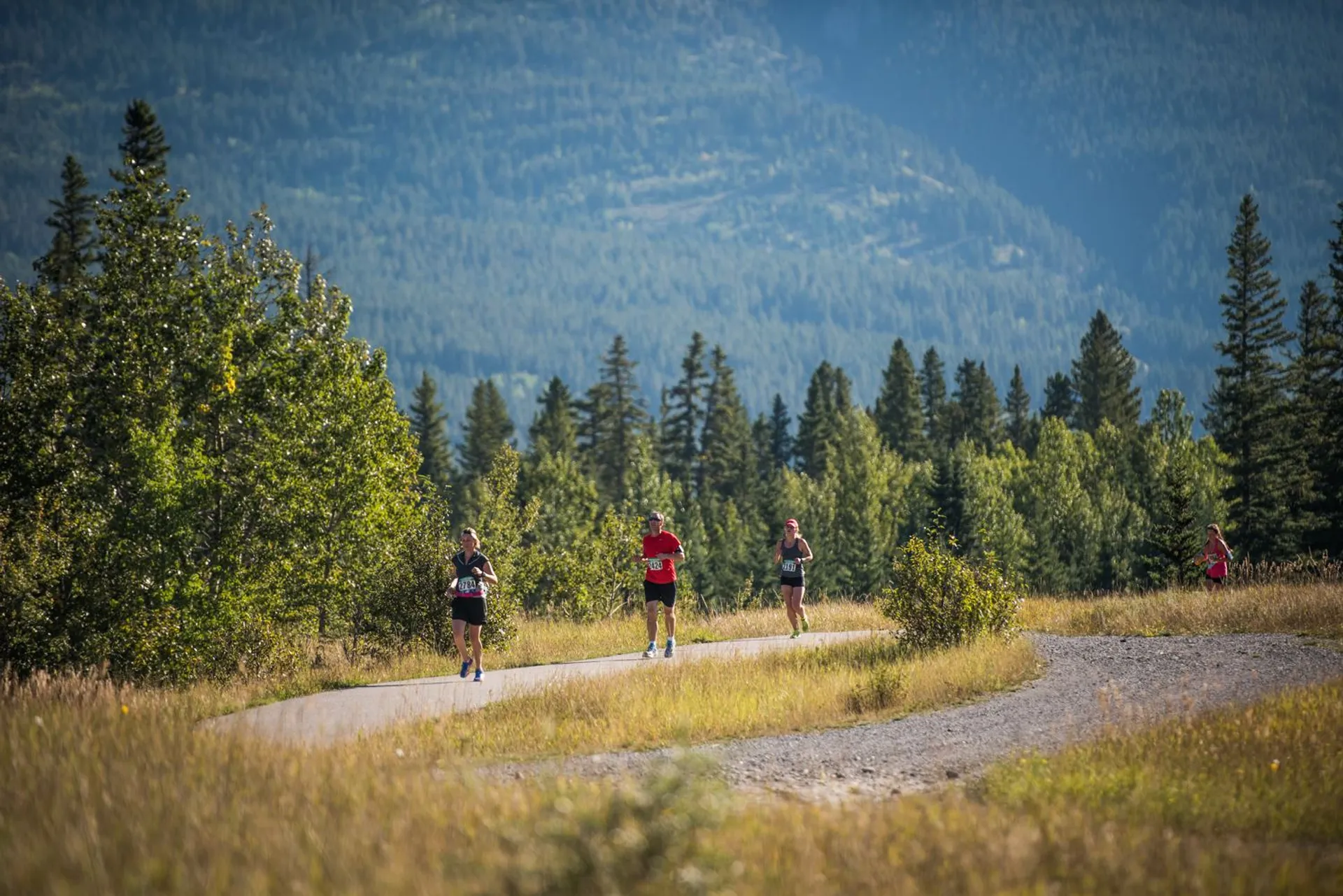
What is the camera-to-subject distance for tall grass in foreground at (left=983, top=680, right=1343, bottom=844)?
727 cm

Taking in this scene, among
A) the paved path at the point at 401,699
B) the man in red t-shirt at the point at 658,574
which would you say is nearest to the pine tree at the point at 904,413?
the man in red t-shirt at the point at 658,574

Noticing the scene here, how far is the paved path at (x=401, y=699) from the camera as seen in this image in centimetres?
1086

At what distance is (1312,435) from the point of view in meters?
45.7

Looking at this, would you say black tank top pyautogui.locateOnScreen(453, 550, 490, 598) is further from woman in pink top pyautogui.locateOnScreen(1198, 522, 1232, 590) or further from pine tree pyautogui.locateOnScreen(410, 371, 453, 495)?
pine tree pyautogui.locateOnScreen(410, 371, 453, 495)

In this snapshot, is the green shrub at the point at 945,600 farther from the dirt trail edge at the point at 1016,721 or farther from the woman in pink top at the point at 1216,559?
the woman in pink top at the point at 1216,559

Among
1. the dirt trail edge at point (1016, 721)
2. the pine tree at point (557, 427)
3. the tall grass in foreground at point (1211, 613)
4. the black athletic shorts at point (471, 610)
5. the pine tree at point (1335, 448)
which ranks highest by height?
the pine tree at point (557, 427)

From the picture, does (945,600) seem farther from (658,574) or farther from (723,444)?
(723,444)

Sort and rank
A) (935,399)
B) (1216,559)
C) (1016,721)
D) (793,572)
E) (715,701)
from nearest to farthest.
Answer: (1016,721) < (715,701) < (793,572) < (1216,559) < (935,399)

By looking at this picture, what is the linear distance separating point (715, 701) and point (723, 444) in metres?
76.3

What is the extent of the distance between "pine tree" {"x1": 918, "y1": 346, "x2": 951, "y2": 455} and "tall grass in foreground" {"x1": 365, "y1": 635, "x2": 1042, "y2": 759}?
80.0m

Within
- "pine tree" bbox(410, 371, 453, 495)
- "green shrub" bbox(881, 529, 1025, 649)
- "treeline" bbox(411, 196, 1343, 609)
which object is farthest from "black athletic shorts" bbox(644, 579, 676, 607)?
"pine tree" bbox(410, 371, 453, 495)

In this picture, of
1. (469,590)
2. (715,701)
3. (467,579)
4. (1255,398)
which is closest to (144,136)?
(467,579)

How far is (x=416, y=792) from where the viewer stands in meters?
6.65

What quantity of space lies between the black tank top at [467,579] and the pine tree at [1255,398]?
140 feet
